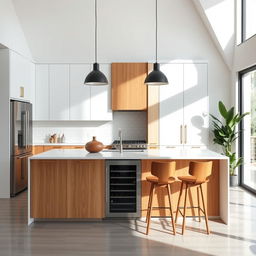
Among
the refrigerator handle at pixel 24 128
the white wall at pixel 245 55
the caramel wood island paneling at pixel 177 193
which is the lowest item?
the caramel wood island paneling at pixel 177 193

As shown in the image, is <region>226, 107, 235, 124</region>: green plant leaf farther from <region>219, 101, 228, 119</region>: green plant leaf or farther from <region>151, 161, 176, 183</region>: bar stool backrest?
<region>151, 161, 176, 183</region>: bar stool backrest

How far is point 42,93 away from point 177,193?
3957 millimetres

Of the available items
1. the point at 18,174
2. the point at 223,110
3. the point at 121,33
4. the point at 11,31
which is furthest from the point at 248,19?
the point at 18,174

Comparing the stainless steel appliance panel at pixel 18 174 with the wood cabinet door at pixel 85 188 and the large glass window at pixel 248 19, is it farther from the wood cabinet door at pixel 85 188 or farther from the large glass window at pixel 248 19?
the large glass window at pixel 248 19

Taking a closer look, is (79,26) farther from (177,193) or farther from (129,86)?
(177,193)

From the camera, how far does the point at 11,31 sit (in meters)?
6.80

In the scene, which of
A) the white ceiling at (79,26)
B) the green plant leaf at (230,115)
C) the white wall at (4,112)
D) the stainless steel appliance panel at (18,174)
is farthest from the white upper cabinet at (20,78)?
the green plant leaf at (230,115)

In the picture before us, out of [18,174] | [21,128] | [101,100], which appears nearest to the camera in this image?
[18,174]

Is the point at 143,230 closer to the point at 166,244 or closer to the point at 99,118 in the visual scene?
the point at 166,244

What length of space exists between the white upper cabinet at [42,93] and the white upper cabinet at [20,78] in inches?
7.3

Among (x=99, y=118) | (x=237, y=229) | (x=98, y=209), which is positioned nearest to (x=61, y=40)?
(x=99, y=118)

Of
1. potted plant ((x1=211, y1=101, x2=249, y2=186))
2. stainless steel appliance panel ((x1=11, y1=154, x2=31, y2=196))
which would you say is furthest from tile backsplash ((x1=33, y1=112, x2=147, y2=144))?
potted plant ((x1=211, y1=101, x2=249, y2=186))

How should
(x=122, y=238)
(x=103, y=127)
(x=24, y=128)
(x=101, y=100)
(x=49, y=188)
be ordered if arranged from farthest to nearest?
(x=103, y=127) < (x=101, y=100) < (x=24, y=128) < (x=49, y=188) < (x=122, y=238)

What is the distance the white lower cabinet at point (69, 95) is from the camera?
758 cm
